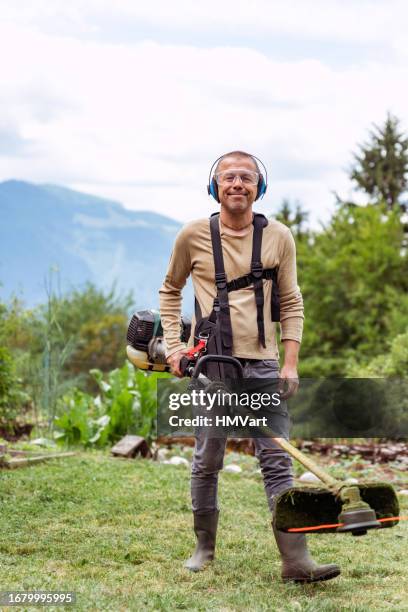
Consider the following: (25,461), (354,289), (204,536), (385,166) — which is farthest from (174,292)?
(385,166)

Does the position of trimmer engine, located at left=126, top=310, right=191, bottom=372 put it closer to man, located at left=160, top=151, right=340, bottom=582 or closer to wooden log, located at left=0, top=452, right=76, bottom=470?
man, located at left=160, top=151, right=340, bottom=582

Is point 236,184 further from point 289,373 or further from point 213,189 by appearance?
point 289,373

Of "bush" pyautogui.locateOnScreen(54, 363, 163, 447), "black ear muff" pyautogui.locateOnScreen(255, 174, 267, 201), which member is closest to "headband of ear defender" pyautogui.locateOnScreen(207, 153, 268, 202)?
"black ear muff" pyautogui.locateOnScreen(255, 174, 267, 201)

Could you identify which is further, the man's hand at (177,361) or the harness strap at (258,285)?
the man's hand at (177,361)

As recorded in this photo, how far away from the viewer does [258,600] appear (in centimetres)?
391

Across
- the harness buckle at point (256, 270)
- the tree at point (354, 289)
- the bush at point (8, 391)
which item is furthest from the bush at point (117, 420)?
the tree at point (354, 289)

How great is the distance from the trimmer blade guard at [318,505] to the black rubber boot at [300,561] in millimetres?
274

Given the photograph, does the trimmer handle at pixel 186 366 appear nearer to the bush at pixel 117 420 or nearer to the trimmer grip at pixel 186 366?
the trimmer grip at pixel 186 366

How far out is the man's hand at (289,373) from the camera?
4289 mm

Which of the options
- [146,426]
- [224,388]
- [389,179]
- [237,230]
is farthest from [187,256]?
[389,179]

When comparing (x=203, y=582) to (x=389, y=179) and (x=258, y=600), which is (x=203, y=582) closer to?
(x=258, y=600)

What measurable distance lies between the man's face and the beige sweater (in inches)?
5.2

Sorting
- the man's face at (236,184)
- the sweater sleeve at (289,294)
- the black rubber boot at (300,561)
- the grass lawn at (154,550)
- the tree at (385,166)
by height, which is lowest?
the grass lawn at (154,550)

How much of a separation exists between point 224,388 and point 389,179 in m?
29.7
